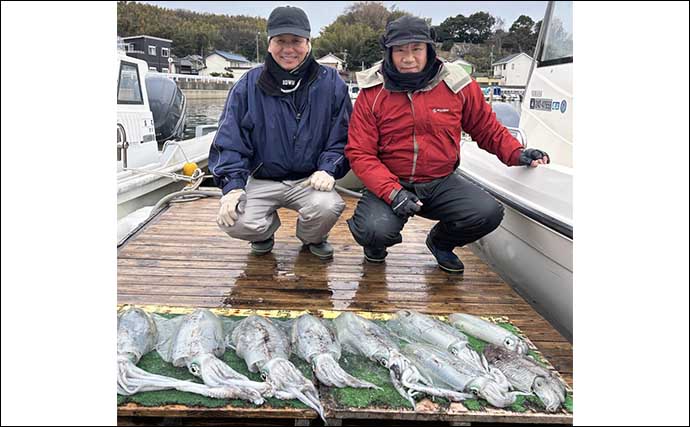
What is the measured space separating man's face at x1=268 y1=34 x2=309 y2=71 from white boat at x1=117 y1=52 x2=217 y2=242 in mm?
2289

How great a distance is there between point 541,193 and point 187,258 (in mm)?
2205

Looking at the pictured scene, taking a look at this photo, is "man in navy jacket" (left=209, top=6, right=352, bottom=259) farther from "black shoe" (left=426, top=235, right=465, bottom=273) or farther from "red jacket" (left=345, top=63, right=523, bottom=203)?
"black shoe" (left=426, top=235, right=465, bottom=273)

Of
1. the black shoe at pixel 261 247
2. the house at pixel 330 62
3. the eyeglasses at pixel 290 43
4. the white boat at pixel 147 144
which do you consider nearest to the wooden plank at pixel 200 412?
the black shoe at pixel 261 247

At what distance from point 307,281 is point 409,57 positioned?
1.37 meters

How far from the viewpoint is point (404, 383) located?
74.4 inches

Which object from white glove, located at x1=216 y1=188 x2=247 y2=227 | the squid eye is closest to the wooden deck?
white glove, located at x1=216 y1=188 x2=247 y2=227

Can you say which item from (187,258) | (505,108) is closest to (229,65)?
(505,108)

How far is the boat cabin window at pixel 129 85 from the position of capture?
627 centimetres

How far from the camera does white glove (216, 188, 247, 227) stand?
305 cm

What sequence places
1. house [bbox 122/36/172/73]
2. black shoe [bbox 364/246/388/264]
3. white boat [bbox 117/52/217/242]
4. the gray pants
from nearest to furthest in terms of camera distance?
the gray pants, black shoe [bbox 364/246/388/264], white boat [bbox 117/52/217/242], house [bbox 122/36/172/73]

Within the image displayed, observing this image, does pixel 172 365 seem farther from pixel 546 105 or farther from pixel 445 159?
pixel 546 105

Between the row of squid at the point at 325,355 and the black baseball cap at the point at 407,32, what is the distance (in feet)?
4.72

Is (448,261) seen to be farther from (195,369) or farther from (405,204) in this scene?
(195,369)

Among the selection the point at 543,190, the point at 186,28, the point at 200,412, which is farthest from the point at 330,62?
the point at 186,28
